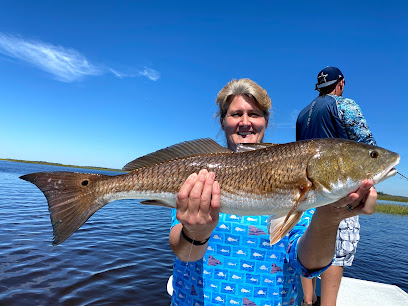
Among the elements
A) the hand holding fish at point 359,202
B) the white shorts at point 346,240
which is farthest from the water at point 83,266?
the hand holding fish at point 359,202

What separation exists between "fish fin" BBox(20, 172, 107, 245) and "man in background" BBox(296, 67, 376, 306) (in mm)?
3767

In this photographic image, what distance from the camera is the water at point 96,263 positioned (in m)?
7.20

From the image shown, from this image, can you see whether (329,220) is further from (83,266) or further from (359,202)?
(83,266)

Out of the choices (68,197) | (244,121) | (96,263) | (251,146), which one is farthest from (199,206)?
(96,263)

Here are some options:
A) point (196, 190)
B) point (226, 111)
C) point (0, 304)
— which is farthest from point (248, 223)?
point (0, 304)

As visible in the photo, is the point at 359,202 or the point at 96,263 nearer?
the point at 359,202

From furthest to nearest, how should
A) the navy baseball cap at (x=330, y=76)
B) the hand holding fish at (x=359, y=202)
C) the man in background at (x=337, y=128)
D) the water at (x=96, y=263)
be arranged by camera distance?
the water at (x=96, y=263)
the navy baseball cap at (x=330, y=76)
the man in background at (x=337, y=128)
the hand holding fish at (x=359, y=202)

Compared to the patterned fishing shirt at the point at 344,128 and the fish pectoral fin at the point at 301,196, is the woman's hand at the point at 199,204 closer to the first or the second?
the fish pectoral fin at the point at 301,196

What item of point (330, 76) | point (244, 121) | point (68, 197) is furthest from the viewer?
point (330, 76)

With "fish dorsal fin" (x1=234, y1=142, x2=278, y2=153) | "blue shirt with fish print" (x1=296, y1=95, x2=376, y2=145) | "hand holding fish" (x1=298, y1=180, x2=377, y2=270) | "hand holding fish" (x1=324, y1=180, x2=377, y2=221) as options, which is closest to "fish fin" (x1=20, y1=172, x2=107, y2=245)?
"fish dorsal fin" (x1=234, y1=142, x2=278, y2=153)

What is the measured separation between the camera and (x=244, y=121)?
3.68m

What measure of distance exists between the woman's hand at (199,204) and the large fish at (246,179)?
0.40 ft

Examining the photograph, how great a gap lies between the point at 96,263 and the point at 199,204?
8283mm

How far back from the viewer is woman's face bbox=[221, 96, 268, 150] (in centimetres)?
370
